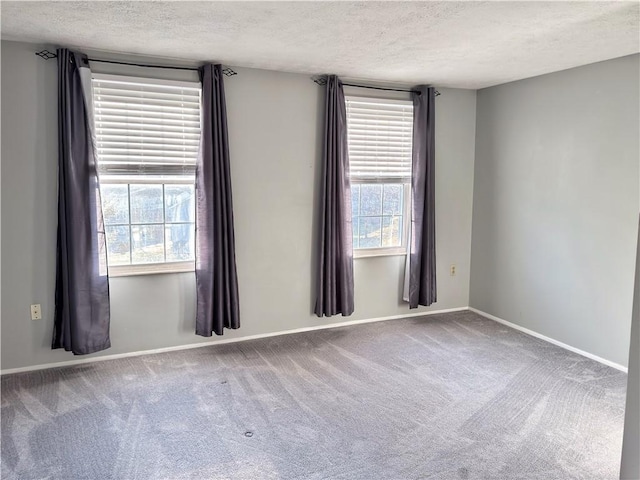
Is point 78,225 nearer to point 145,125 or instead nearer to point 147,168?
point 147,168

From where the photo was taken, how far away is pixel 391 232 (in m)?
4.66

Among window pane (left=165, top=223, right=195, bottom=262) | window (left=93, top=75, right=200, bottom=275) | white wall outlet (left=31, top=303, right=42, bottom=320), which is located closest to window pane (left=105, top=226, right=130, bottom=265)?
window (left=93, top=75, right=200, bottom=275)

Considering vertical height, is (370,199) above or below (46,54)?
below

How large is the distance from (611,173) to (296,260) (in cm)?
259

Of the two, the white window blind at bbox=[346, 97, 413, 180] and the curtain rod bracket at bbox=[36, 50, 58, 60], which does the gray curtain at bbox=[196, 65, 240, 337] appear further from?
the white window blind at bbox=[346, 97, 413, 180]

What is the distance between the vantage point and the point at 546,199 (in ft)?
13.5

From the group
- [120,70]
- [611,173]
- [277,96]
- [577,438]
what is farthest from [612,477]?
[120,70]

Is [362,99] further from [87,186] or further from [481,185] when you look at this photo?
[87,186]

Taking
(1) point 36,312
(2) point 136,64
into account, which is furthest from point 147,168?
(1) point 36,312

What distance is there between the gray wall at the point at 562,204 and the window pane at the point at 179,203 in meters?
2.91

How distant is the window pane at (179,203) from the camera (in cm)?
373

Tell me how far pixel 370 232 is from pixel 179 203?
1814mm

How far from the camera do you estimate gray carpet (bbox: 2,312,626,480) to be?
2.37m

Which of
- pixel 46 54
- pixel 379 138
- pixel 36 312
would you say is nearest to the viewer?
pixel 46 54
